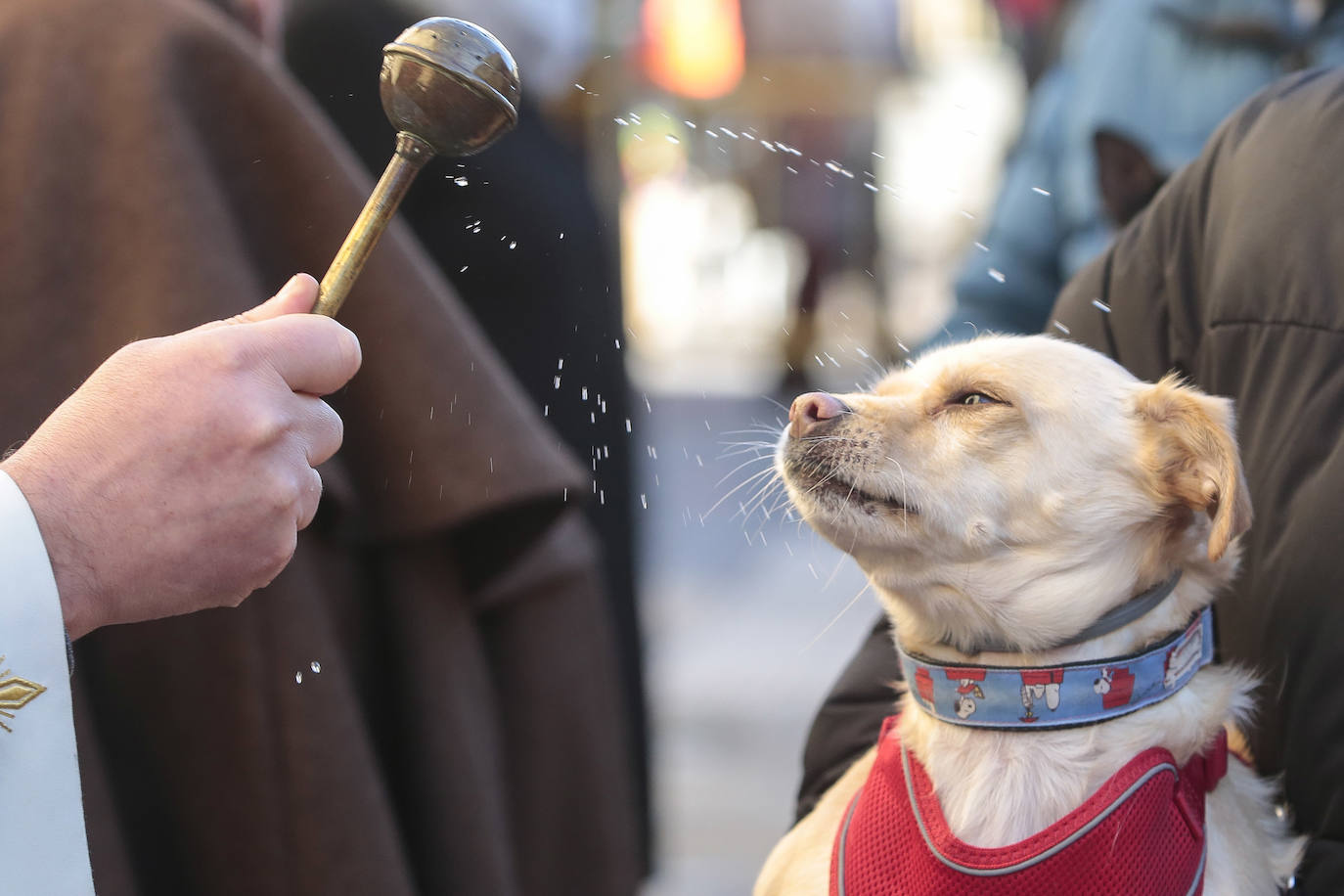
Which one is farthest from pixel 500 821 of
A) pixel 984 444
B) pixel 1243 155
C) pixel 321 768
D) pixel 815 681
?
pixel 815 681

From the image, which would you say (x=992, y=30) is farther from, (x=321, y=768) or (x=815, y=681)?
(x=321, y=768)

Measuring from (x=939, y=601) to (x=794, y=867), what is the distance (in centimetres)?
35

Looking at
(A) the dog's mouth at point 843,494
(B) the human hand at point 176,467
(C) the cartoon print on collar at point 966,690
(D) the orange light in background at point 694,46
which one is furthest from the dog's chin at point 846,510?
(D) the orange light in background at point 694,46

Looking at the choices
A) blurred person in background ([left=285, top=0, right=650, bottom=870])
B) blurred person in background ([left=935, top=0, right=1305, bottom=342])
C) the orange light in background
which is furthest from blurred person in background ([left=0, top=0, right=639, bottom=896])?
the orange light in background

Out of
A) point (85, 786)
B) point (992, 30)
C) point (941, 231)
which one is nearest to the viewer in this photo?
point (85, 786)

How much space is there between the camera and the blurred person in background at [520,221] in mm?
2045

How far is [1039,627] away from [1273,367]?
0.42 metres

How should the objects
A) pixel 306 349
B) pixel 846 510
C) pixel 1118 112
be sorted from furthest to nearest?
pixel 1118 112 → pixel 846 510 → pixel 306 349

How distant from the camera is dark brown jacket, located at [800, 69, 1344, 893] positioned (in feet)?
4.25

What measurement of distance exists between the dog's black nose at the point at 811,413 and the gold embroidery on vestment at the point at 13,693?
2.70ft

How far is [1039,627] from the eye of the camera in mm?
1355

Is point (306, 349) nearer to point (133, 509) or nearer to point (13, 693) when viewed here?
point (133, 509)

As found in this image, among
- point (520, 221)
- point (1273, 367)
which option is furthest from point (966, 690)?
point (520, 221)

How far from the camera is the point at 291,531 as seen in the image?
1.12 meters
